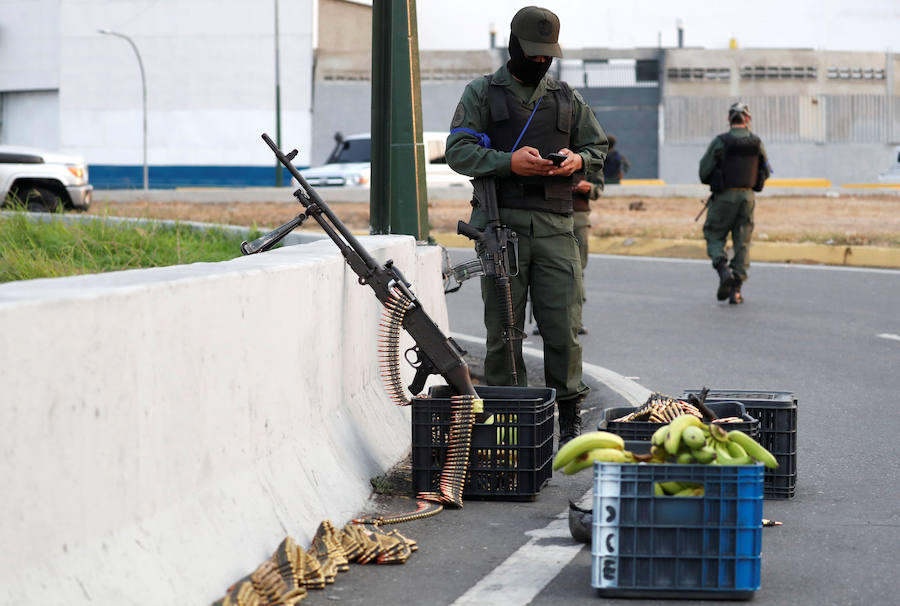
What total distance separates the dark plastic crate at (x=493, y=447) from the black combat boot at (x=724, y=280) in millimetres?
8892

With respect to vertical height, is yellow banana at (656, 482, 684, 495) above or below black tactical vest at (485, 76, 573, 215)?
below

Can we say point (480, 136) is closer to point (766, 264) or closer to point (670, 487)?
point (670, 487)

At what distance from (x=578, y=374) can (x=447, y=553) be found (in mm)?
2192

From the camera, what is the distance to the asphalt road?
4578 mm

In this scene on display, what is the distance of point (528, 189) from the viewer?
6.83 m

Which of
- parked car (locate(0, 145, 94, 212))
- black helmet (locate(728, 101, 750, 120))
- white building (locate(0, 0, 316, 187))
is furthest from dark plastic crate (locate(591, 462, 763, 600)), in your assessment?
white building (locate(0, 0, 316, 187))

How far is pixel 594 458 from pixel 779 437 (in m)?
1.76

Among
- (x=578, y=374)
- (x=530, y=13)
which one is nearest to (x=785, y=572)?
(x=578, y=374)

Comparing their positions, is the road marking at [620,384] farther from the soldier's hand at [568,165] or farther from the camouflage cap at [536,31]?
the camouflage cap at [536,31]

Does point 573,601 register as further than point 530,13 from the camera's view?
No

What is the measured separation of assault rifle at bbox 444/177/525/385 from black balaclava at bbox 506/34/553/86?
20.2 inches

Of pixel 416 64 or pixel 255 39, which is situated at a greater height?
pixel 255 39

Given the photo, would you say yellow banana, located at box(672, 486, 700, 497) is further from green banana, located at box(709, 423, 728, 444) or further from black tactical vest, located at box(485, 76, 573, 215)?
black tactical vest, located at box(485, 76, 573, 215)

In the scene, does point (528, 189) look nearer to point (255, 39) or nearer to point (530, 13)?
point (530, 13)
